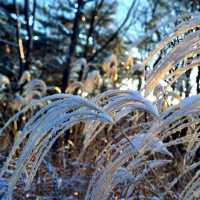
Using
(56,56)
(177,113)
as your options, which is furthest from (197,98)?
(56,56)

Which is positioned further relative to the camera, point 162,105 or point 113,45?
point 113,45

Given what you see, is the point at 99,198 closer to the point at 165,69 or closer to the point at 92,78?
the point at 165,69

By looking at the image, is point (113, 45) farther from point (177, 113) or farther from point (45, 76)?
point (177, 113)

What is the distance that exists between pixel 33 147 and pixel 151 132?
32cm

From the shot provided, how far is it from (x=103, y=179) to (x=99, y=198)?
5cm

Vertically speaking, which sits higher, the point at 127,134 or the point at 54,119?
the point at 127,134

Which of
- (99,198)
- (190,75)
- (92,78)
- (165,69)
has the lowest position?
(99,198)

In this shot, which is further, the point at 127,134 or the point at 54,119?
the point at 127,134

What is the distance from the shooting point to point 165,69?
1.69m

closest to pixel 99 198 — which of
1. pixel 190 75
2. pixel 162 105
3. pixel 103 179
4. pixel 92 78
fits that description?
pixel 103 179

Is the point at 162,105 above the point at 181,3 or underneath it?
underneath

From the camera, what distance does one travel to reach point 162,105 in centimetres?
208

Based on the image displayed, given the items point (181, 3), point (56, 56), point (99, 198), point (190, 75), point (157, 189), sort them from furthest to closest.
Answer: point (56, 56) → point (181, 3) → point (190, 75) → point (157, 189) → point (99, 198)

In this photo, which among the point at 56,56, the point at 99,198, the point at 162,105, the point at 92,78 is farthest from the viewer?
the point at 56,56
